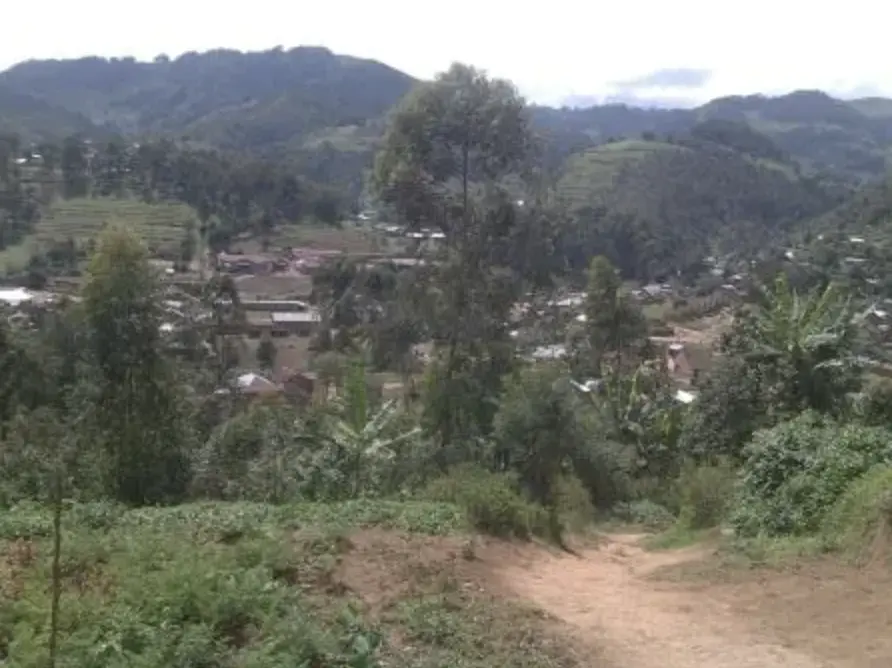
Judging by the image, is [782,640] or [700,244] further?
[700,244]

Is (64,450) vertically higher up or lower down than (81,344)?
lower down

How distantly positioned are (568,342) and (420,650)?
1133 inches

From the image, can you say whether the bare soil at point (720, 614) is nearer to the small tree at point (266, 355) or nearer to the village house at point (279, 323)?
the small tree at point (266, 355)

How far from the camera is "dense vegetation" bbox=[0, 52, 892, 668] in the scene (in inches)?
215

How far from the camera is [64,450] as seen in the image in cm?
1317

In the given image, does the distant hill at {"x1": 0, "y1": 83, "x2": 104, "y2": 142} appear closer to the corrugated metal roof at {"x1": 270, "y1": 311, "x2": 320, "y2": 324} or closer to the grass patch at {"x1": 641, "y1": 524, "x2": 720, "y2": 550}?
the corrugated metal roof at {"x1": 270, "y1": 311, "x2": 320, "y2": 324}

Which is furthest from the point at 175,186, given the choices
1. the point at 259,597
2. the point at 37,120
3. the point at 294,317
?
the point at 259,597

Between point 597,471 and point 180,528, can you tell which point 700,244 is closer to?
point 597,471

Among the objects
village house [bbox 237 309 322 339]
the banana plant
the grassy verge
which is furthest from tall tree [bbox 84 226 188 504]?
village house [bbox 237 309 322 339]

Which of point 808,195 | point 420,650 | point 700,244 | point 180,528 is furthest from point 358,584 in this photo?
point 808,195

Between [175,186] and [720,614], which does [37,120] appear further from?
[720,614]

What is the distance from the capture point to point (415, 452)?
1448 cm

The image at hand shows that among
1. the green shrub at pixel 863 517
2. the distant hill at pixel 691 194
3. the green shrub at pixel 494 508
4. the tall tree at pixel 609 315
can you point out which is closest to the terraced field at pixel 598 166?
the distant hill at pixel 691 194

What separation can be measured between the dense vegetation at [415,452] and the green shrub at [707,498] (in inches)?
1.8
